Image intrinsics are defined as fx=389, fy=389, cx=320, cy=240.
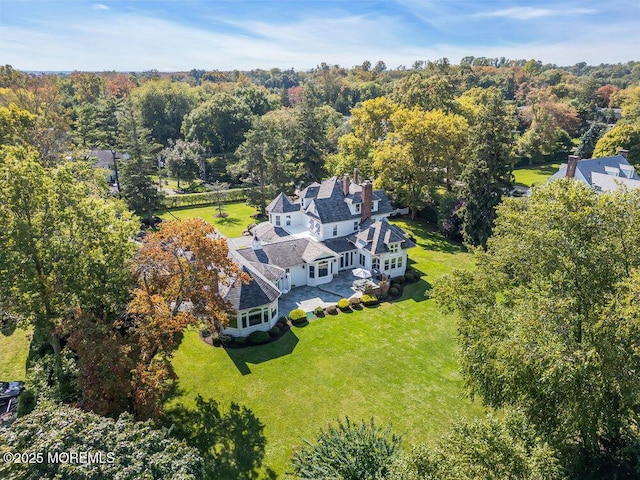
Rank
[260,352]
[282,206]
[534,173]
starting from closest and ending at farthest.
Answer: [260,352]
[282,206]
[534,173]

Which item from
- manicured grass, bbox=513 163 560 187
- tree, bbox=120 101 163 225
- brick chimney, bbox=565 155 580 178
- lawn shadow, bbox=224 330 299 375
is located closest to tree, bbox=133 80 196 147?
tree, bbox=120 101 163 225

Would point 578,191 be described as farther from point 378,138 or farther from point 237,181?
point 237,181

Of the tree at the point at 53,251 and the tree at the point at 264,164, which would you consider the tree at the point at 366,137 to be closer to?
the tree at the point at 264,164

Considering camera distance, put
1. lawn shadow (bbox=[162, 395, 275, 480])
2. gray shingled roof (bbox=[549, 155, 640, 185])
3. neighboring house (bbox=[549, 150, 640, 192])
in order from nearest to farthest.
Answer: lawn shadow (bbox=[162, 395, 275, 480]), neighboring house (bbox=[549, 150, 640, 192]), gray shingled roof (bbox=[549, 155, 640, 185])

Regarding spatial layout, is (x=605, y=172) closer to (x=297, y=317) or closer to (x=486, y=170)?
(x=486, y=170)

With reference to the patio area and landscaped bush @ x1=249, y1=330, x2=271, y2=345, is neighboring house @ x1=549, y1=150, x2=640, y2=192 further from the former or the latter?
landscaped bush @ x1=249, y1=330, x2=271, y2=345

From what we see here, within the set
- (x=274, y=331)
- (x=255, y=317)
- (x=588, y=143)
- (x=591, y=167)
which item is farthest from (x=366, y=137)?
(x=588, y=143)
